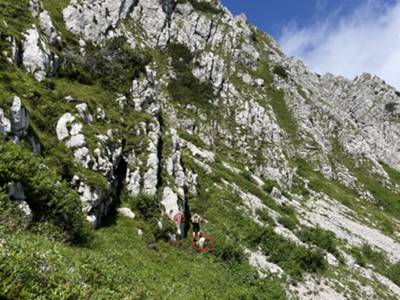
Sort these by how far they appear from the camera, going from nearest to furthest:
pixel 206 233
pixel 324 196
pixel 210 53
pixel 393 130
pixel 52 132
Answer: pixel 52 132 → pixel 206 233 → pixel 324 196 → pixel 210 53 → pixel 393 130

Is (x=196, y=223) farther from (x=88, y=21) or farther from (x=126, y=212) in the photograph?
(x=88, y=21)

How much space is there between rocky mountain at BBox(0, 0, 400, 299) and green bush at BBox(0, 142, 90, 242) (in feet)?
0.20

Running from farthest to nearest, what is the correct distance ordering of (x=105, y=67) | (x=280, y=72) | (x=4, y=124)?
(x=280, y=72) < (x=105, y=67) < (x=4, y=124)

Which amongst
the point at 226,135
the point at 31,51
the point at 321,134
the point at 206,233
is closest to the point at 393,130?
the point at 321,134

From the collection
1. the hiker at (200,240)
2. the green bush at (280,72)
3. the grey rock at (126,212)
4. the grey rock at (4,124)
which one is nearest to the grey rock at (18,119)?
the grey rock at (4,124)

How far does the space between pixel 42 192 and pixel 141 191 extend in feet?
35.9

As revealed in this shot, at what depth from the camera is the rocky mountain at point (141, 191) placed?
13555 millimetres

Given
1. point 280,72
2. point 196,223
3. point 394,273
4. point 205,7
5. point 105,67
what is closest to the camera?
point 196,223

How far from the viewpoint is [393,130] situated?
11544 centimetres

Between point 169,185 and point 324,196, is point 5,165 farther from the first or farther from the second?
point 324,196

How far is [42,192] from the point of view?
15.1 metres

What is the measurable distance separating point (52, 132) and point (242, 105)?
58.4m

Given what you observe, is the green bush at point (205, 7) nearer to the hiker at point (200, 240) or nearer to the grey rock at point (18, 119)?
the hiker at point (200, 240)

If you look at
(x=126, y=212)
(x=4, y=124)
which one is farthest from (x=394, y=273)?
(x=4, y=124)
